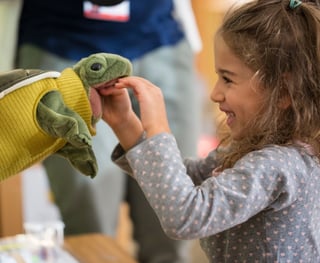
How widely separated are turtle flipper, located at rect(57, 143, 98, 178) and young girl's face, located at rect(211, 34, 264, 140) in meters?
0.20

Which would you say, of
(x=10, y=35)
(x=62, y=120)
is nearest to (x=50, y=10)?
(x=10, y=35)

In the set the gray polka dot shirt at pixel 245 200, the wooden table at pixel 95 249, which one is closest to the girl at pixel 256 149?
the gray polka dot shirt at pixel 245 200

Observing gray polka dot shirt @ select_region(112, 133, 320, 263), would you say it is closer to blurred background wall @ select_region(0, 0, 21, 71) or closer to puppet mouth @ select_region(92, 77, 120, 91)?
puppet mouth @ select_region(92, 77, 120, 91)

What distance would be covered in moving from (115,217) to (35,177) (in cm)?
78

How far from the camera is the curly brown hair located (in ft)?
2.41

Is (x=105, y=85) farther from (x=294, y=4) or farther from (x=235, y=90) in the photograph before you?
(x=294, y=4)

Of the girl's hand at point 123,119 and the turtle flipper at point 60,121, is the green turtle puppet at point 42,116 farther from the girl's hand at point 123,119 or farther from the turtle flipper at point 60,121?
the girl's hand at point 123,119

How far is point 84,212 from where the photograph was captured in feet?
4.46

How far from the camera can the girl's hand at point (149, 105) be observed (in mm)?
728

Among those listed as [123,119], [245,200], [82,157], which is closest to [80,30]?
[123,119]

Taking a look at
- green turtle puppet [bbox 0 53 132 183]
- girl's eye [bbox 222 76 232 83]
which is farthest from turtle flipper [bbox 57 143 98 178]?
girl's eye [bbox 222 76 232 83]

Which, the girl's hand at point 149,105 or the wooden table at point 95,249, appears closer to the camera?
the girl's hand at point 149,105

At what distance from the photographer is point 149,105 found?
739mm

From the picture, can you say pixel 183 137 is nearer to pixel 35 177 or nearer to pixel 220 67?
pixel 220 67
